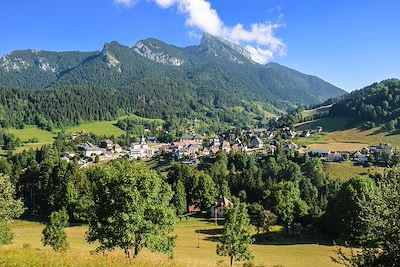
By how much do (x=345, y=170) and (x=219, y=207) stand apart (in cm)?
6934

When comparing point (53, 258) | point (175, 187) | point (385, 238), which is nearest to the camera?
point (385, 238)

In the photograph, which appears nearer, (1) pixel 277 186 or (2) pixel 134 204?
(2) pixel 134 204

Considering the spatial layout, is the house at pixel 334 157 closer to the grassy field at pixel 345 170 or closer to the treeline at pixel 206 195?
the grassy field at pixel 345 170

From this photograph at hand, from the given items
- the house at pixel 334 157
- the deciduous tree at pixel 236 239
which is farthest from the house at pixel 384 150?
the deciduous tree at pixel 236 239

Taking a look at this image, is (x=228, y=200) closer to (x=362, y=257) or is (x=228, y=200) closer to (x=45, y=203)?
(x=45, y=203)

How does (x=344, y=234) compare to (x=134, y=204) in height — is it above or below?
below

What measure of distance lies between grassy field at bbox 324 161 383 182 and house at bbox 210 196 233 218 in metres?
57.1

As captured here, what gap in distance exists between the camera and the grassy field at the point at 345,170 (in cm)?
Result: 13562

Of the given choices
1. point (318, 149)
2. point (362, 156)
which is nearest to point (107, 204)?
point (362, 156)

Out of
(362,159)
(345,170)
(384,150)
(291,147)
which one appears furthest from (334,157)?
(291,147)

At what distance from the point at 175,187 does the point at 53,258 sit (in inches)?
3104

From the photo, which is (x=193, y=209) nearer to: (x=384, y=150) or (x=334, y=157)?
(x=334, y=157)

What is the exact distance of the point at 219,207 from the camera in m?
92.1

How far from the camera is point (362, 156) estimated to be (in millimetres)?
156375
